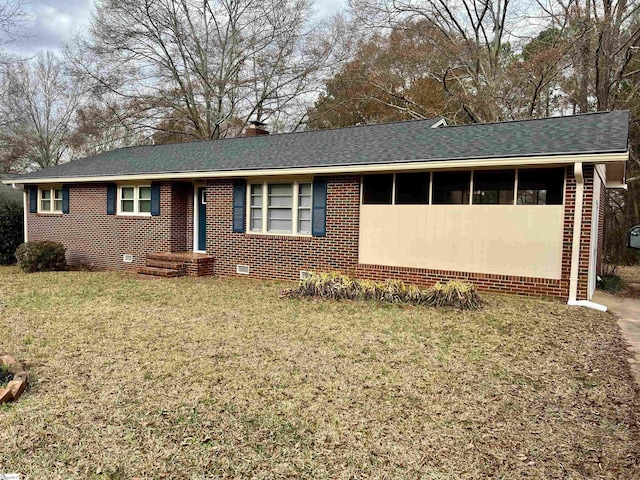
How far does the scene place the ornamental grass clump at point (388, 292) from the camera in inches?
273

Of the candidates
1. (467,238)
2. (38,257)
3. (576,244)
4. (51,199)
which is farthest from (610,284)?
(51,199)

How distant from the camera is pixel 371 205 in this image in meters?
8.95

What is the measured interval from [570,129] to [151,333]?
787 centimetres

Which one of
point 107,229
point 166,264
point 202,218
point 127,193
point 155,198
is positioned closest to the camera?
point 166,264

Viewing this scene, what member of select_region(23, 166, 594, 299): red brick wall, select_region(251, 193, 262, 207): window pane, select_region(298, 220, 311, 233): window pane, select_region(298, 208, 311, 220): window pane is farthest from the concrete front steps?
select_region(298, 208, 311, 220): window pane

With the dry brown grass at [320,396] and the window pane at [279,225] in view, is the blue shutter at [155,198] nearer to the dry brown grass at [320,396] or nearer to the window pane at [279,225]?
the window pane at [279,225]

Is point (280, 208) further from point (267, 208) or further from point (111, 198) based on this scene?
point (111, 198)

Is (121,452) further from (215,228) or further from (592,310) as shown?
(215,228)

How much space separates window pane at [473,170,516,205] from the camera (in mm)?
7789

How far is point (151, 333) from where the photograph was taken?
215 inches

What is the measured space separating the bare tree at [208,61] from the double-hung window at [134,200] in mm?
11233

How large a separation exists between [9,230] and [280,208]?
33.3ft

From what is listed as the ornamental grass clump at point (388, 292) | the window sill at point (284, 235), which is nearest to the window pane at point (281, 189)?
the window sill at point (284, 235)

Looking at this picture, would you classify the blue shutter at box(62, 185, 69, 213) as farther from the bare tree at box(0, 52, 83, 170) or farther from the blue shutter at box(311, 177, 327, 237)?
the bare tree at box(0, 52, 83, 170)
